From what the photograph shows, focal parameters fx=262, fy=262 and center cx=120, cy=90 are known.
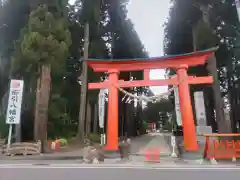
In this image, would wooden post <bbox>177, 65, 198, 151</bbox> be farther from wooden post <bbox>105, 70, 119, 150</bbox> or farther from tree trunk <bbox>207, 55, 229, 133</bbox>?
tree trunk <bbox>207, 55, 229, 133</bbox>

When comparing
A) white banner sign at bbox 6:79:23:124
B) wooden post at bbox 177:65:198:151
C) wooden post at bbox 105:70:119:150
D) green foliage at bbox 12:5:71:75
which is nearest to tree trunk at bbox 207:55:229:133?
wooden post at bbox 177:65:198:151

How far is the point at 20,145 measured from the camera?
14.4 meters

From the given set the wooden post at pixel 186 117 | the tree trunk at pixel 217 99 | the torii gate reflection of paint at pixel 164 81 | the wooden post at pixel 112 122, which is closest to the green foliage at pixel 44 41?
the torii gate reflection of paint at pixel 164 81

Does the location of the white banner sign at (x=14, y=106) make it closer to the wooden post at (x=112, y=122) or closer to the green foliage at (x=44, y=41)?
the green foliage at (x=44, y=41)

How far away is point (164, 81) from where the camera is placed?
46.6 feet

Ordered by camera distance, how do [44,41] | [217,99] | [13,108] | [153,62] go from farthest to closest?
[217,99] → [44,41] → [13,108] → [153,62]

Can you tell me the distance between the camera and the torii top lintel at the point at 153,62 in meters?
13.9

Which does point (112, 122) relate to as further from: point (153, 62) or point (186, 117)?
point (153, 62)

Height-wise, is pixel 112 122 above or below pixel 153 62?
below

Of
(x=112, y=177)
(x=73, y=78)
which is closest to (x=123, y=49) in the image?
(x=73, y=78)

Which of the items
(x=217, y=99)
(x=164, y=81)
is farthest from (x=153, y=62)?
(x=217, y=99)

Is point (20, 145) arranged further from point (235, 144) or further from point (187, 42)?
point (187, 42)

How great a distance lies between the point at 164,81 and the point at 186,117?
2306 mm

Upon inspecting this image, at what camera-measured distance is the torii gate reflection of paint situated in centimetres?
1320
